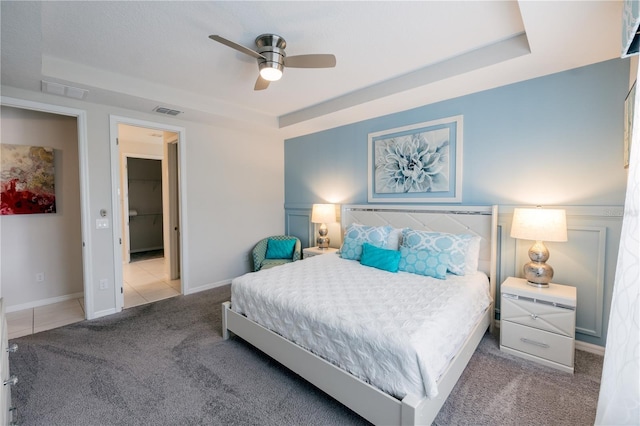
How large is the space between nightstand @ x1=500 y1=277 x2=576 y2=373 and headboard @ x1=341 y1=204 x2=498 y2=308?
396mm

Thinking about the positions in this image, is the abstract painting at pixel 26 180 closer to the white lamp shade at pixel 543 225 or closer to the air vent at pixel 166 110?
the air vent at pixel 166 110

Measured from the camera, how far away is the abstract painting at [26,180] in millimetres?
3211

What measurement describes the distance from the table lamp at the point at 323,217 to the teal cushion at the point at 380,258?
43.7 inches

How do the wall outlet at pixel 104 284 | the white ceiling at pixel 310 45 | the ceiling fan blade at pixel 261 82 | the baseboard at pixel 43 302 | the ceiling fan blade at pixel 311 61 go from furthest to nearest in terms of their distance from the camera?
the baseboard at pixel 43 302 < the wall outlet at pixel 104 284 < the ceiling fan blade at pixel 261 82 < the ceiling fan blade at pixel 311 61 < the white ceiling at pixel 310 45

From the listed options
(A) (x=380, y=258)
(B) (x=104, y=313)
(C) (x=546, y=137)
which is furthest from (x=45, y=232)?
(C) (x=546, y=137)

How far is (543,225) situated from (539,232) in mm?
64

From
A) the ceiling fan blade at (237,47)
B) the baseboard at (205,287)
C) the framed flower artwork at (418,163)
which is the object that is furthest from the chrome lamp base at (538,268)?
the baseboard at (205,287)

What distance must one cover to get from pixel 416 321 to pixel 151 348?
2.37 meters

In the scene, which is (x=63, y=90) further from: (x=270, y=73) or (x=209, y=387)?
(x=209, y=387)

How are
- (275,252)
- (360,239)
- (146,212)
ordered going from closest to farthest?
(360,239)
(275,252)
(146,212)

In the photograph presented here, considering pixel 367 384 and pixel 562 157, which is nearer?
pixel 367 384

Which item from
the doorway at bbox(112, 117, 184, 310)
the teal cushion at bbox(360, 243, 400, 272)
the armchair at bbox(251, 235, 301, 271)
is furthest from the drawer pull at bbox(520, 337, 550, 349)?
the doorway at bbox(112, 117, 184, 310)

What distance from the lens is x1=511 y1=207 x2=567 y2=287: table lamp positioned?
2.25 meters

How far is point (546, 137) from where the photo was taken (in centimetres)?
256
